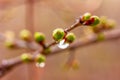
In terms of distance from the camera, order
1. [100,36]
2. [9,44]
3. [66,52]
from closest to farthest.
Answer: [9,44]
[100,36]
[66,52]

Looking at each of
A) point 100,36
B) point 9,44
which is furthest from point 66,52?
point 9,44

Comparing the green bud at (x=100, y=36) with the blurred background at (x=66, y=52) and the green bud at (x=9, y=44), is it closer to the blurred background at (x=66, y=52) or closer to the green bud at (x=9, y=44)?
Result: the blurred background at (x=66, y=52)

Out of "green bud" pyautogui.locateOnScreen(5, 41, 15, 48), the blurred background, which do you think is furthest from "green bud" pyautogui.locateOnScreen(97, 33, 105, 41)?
"green bud" pyautogui.locateOnScreen(5, 41, 15, 48)

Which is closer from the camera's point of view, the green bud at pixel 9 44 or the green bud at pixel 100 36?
the green bud at pixel 9 44

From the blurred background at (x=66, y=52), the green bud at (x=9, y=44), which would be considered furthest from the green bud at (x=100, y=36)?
the green bud at (x=9, y=44)

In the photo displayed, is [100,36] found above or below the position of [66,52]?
below

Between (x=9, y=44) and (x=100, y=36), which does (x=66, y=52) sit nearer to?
(x=100, y=36)

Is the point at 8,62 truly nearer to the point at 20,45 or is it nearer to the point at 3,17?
the point at 20,45

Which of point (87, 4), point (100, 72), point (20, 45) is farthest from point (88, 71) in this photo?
point (20, 45)

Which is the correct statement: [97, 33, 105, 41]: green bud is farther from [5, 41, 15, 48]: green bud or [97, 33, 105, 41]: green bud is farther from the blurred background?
[5, 41, 15, 48]: green bud
